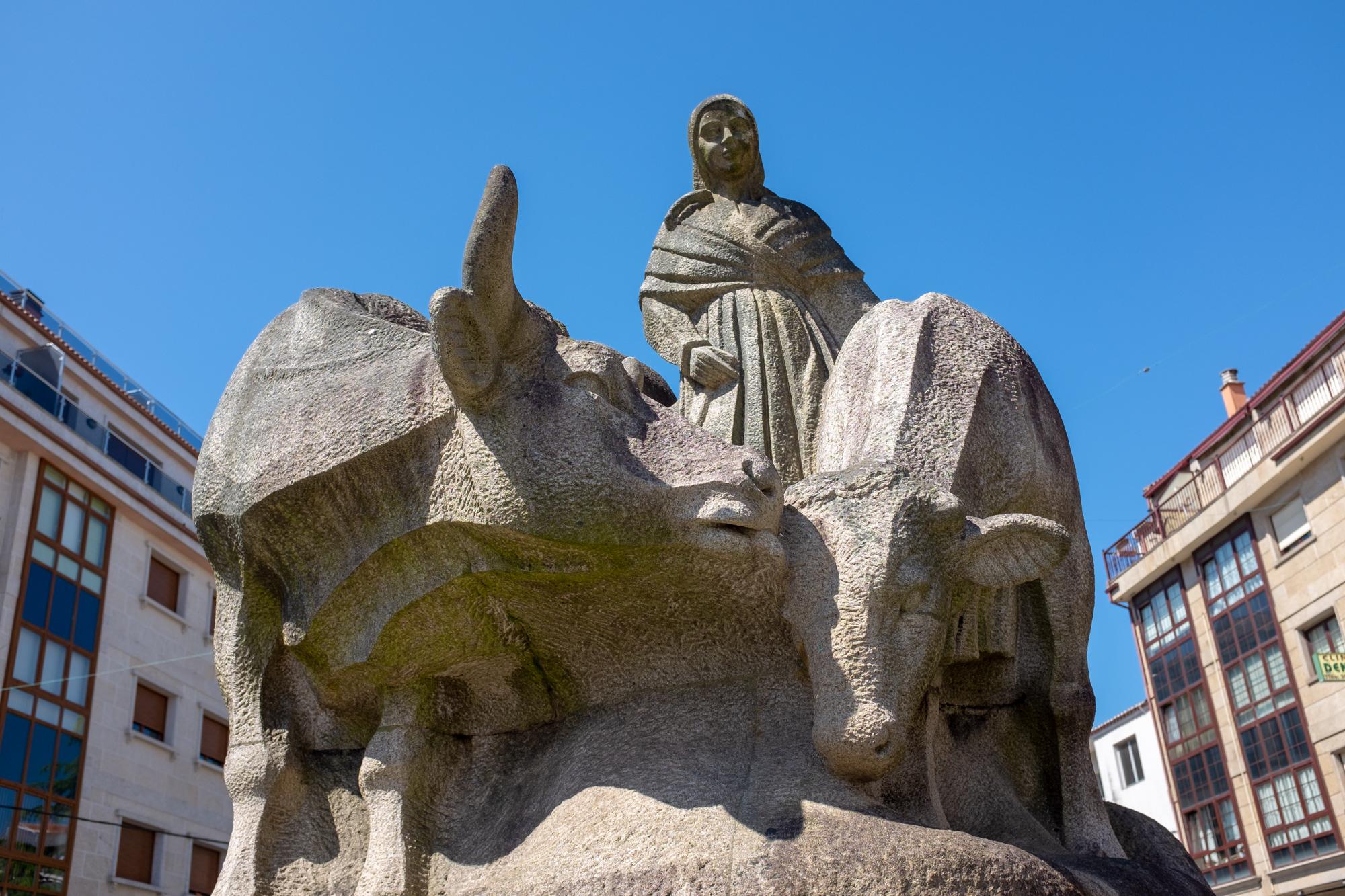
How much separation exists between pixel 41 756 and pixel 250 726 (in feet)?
61.9

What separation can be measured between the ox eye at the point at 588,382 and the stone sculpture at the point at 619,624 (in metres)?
0.01

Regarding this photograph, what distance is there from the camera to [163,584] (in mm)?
24703

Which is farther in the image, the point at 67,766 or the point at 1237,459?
the point at 1237,459

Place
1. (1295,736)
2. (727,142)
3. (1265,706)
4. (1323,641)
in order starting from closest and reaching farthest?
(727,142) < (1323,641) < (1295,736) < (1265,706)

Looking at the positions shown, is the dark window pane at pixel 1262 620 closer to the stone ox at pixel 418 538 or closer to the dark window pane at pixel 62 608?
the dark window pane at pixel 62 608

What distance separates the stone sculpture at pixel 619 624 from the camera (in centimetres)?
270

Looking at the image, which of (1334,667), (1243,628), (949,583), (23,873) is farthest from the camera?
(1243,628)

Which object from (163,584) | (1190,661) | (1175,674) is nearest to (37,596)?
(163,584)

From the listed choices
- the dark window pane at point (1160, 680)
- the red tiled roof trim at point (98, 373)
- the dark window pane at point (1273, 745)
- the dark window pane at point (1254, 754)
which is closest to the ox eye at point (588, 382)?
the red tiled roof trim at point (98, 373)

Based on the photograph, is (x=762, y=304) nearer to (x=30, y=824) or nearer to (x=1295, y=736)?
(x=30, y=824)

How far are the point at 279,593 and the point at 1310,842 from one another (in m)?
23.3

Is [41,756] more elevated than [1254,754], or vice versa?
[41,756]

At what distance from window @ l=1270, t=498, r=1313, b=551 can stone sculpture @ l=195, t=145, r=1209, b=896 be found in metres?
21.8

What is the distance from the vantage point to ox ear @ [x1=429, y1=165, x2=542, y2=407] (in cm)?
267
